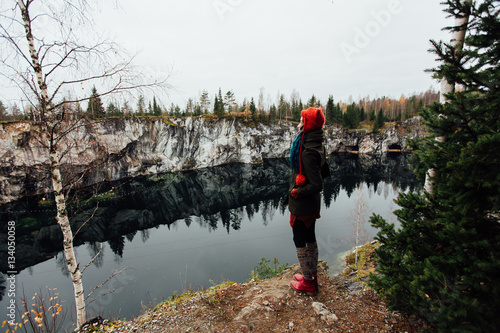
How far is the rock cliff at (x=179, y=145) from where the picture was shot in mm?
29234

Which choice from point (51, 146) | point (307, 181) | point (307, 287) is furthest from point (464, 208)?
point (51, 146)

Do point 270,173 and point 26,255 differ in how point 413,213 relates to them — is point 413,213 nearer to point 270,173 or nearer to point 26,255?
point 26,255

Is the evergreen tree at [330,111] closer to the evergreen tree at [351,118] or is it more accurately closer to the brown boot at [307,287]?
the evergreen tree at [351,118]

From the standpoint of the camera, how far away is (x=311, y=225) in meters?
3.13

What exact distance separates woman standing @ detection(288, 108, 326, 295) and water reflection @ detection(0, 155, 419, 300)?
10772 mm

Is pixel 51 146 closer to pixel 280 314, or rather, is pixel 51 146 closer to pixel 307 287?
pixel 280 314

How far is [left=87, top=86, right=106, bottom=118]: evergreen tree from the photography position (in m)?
3.74

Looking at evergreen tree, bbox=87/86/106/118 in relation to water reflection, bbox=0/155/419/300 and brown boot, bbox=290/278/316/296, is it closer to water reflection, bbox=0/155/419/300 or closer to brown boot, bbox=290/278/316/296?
brown boot, bbox=290/278/316/296

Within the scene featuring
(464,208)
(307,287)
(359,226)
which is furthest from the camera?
(359,226)

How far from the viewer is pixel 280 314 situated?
3074mm

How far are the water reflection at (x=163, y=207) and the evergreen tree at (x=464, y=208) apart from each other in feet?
40.0

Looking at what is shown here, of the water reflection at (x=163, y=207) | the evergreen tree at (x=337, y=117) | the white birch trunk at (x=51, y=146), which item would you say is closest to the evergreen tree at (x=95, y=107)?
the white birch trunk at (x=51, y=146)

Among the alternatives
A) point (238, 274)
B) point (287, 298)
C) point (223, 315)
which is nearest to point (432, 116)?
point (287, 298)

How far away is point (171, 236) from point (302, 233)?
1972 cm
